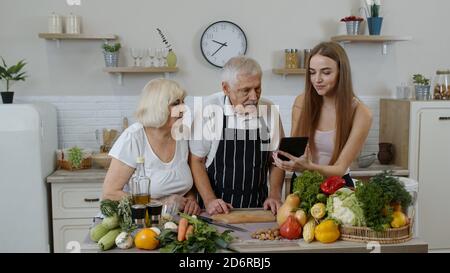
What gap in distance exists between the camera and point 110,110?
4848 mm

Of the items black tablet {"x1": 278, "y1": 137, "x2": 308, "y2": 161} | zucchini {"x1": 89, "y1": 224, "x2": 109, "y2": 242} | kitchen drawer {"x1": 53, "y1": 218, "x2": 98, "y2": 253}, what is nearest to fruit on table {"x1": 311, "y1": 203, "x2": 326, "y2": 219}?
black tablet {"x1": 278, "y1": 137, "x2": 308, "y2": 161}

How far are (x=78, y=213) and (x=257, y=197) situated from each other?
1.99 metres

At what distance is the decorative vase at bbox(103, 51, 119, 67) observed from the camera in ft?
15.1

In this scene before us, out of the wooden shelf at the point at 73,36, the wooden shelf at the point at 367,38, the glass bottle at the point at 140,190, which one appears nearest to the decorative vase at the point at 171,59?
the wooden shelf at the point at 73,36

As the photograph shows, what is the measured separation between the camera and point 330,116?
115 inches

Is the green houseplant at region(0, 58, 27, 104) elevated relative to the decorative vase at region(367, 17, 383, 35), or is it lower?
lower

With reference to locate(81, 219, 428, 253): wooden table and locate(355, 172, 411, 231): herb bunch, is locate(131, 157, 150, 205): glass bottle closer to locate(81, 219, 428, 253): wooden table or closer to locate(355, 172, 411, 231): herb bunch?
locate(81, 219, 428, 253): wooden table

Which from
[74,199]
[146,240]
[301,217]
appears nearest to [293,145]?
[301,217]

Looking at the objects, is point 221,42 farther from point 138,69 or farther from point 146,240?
point 146,240

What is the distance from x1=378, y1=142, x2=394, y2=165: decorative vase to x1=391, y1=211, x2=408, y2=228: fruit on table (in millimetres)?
2794

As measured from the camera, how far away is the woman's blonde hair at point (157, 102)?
8.50 feet

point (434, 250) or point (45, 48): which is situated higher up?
point (45, 48)
